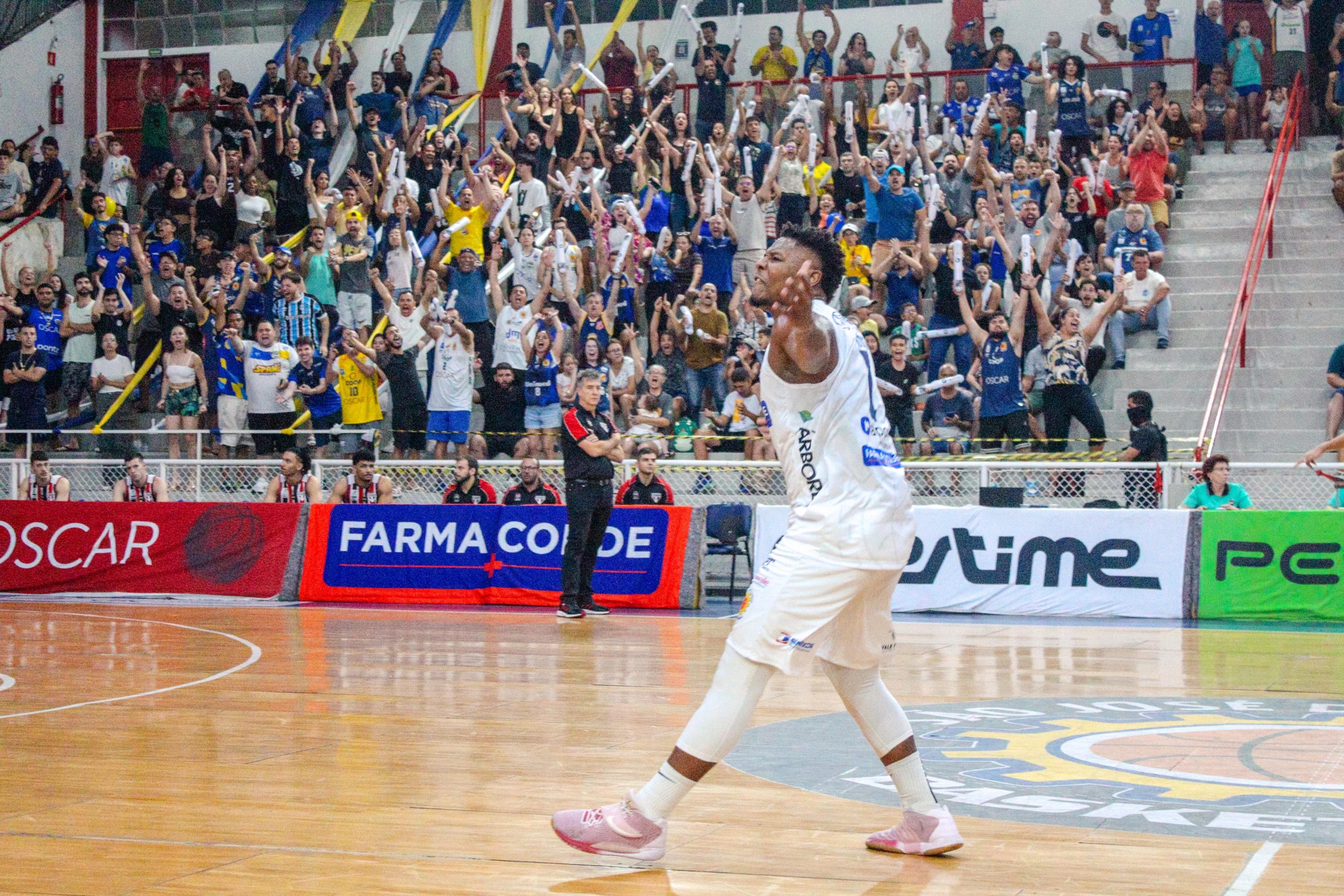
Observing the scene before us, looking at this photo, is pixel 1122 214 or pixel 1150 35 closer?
pixel 1122 214

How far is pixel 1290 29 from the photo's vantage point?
21.8 meters

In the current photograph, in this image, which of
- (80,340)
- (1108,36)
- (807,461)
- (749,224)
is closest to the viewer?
(807,461)

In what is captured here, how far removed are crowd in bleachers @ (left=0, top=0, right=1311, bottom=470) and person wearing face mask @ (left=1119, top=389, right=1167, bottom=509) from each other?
53 centimetres

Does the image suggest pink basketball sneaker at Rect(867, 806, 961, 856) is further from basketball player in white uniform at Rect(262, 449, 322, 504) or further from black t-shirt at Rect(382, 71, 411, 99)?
black t-shirt at Rect(382, 71, 411, 99)

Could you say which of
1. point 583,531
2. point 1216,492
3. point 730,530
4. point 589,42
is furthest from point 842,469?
point 589,42

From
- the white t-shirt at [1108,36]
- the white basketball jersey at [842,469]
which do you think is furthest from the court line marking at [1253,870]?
the white t-shirt at [1108,36]

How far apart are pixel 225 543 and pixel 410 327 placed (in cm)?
399

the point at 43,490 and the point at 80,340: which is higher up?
the point at 80,340

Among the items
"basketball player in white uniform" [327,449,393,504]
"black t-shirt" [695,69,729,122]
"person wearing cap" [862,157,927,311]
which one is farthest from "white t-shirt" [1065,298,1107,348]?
"basketball player in white uniform" [327,449,393,504]

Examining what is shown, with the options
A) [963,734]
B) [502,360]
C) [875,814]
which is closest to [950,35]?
[502,360]

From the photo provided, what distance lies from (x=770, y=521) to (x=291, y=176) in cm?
1092

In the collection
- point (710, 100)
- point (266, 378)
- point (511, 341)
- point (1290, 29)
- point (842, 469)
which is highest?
point (1290, 29)

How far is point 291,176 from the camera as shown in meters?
22.9

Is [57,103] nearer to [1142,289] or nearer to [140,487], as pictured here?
[140,487]
